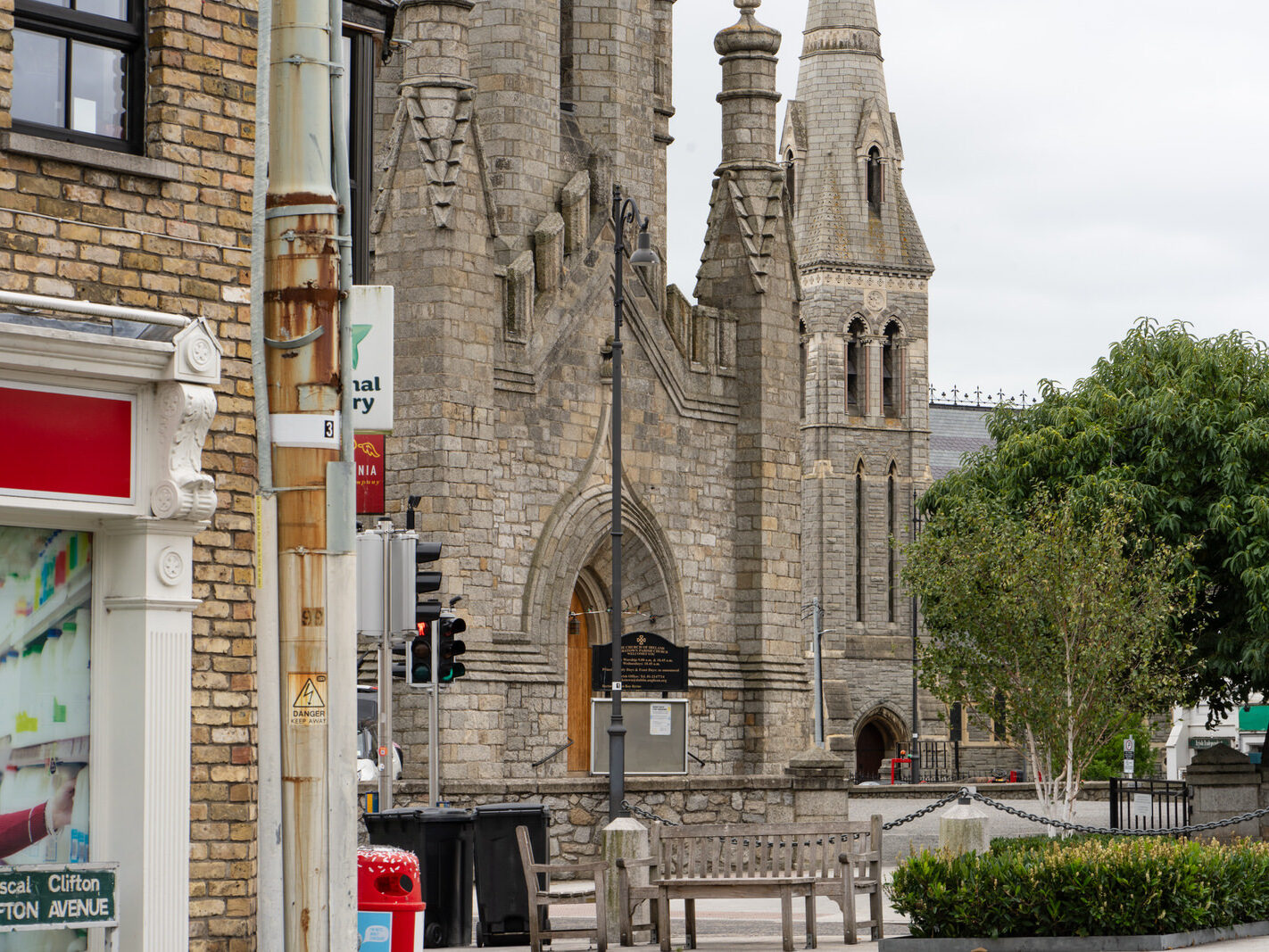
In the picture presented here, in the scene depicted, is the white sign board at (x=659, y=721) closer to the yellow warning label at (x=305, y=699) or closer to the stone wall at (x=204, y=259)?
the stone wall at (x=204, y=259)

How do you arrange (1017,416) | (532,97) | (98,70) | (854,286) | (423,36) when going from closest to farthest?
(98,70), (423,36), (532,97), (1017,416), (854,286)

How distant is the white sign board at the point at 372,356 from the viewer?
423 inches

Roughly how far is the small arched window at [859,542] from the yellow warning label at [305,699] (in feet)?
243

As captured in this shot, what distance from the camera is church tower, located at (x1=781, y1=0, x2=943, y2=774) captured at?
8112 cm

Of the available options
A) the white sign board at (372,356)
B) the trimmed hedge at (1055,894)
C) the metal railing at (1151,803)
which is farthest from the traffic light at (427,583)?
the metal railing at (1151,803)

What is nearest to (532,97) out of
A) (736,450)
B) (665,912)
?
(736,450)

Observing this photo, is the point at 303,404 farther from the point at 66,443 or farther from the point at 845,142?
the point at 845,142

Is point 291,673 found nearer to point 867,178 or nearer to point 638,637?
point 638,637

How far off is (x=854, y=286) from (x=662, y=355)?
53153mm

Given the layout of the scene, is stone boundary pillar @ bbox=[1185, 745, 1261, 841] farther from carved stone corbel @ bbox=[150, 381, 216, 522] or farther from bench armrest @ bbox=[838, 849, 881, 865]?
carved stone corbel @ bbox=[150, 381, 216, 522]

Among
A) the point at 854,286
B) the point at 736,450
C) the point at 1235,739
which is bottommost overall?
the point at 1235,739

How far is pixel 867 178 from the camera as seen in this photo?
83.3 meters

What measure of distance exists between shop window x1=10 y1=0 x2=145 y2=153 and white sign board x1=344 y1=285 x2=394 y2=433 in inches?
61.8

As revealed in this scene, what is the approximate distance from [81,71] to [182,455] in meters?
2.25
